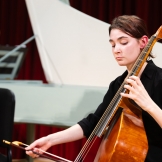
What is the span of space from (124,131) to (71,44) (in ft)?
3.83

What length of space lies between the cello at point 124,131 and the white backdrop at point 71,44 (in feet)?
3.26

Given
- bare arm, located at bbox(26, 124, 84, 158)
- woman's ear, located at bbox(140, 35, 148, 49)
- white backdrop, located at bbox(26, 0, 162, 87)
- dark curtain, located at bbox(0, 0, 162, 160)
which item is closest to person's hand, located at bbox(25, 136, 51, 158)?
bare arm, located at bbox(26, 124, 84, 158)

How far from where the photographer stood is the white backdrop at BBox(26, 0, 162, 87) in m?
2.22

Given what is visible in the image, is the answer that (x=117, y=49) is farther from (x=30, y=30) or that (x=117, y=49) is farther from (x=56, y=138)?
(x=30, y=30)

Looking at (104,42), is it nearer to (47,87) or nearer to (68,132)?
(47,87)

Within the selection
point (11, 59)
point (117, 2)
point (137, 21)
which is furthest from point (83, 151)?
point (117, 2)

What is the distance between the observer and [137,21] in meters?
1.32

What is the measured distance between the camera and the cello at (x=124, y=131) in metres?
1.14

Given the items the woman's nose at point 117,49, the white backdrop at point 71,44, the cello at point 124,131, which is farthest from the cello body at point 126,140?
the white backdrop at point 71,44

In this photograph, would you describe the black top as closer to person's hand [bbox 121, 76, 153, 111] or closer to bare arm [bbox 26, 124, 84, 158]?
person's hand [bbox 121, 76, 153, 111]

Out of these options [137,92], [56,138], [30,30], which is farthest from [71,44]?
[30,30]

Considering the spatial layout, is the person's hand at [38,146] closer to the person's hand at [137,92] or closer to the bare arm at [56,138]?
the bare arm at [56,138]

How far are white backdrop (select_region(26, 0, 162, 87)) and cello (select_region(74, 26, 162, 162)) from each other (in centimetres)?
99

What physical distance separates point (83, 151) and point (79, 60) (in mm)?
1030
